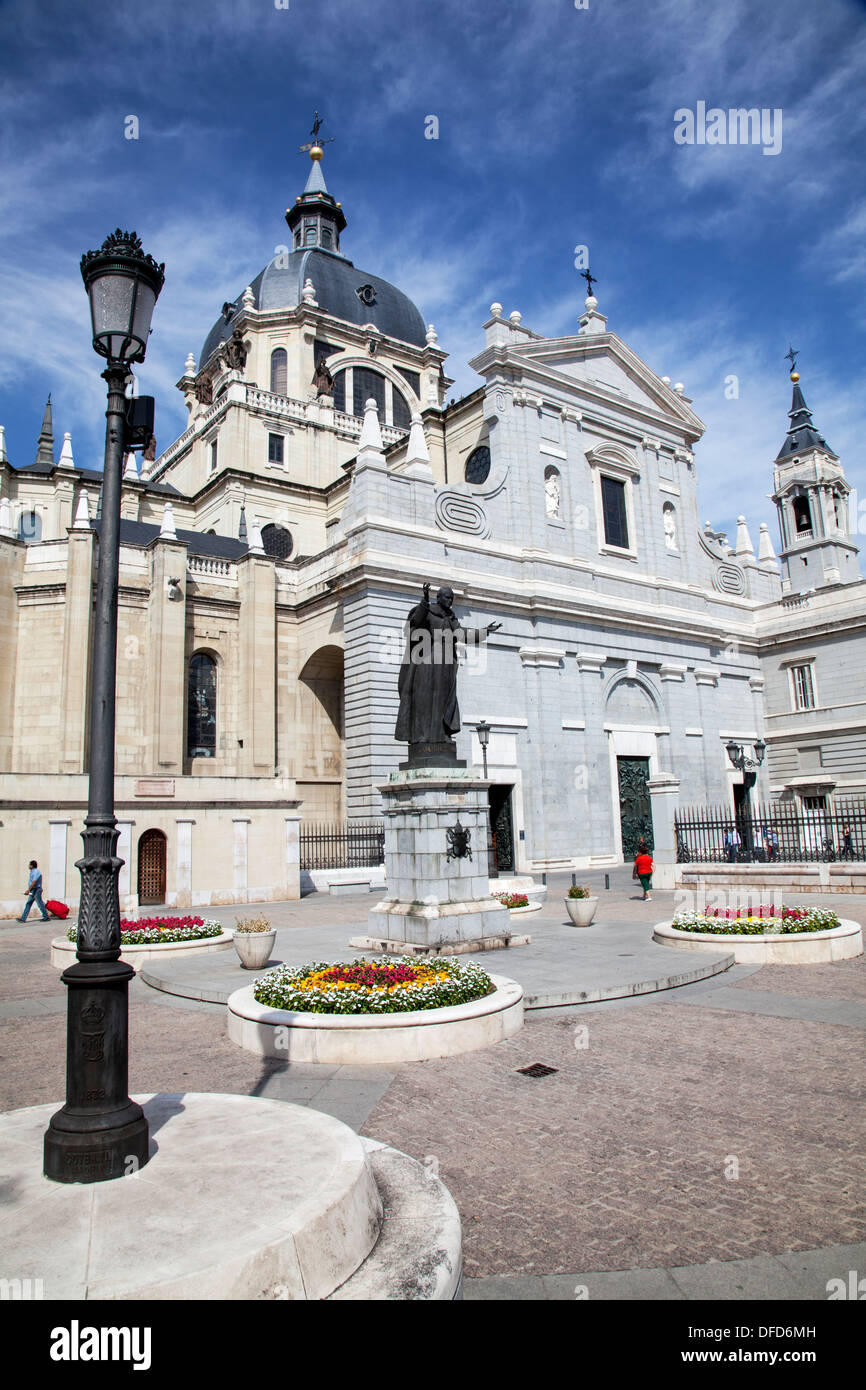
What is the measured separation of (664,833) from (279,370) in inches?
1290

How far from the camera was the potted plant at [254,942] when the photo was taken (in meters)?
11.4

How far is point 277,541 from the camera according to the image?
133 feet

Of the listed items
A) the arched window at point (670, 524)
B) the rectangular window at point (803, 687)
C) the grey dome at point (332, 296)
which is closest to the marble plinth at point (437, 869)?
the arched window at point (670, 524)

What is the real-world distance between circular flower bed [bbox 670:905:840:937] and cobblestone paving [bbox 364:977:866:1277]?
4155 mm

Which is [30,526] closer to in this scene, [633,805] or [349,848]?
[349,848]

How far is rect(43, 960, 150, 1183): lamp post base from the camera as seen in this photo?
378 cm

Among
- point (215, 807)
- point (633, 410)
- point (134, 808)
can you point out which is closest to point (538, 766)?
point (215, 807)

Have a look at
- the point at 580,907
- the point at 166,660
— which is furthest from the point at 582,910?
the point at 166,660

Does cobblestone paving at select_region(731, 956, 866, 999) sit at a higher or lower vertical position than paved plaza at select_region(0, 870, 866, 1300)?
lower

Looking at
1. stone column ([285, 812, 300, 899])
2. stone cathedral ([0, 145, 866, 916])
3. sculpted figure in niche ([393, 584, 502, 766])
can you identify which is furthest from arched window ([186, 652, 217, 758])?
sculpted figure in niche ([393, 584, 502, 766])

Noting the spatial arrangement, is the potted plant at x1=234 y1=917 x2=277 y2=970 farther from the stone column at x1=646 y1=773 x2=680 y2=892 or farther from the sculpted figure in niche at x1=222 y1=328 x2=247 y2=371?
the sculpted figure in niche at x1=222 y1=328 x2=247 y2=371

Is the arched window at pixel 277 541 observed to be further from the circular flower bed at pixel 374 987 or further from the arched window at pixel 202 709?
the circular flower bed at pixel 374 987

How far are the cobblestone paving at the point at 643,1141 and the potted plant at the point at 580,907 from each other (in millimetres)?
6752
